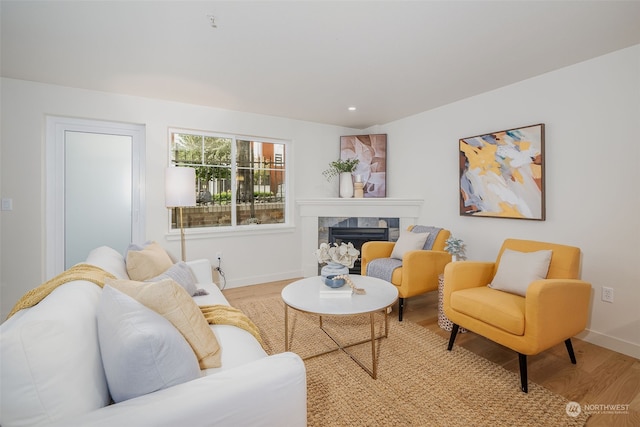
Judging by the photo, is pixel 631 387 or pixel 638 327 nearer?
pixel 631 387

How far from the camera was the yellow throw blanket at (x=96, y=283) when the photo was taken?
3.91 feet

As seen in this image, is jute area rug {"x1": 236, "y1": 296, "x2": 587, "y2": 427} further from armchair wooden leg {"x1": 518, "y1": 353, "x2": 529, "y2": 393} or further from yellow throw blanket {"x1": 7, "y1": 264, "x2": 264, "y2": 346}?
yellow throw blanket {"x1": 7, "y1": 264, "x2": 264, "y2": 346}

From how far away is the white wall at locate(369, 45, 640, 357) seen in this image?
2291 millimetres

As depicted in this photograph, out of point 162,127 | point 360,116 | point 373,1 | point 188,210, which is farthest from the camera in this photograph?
point 360,116

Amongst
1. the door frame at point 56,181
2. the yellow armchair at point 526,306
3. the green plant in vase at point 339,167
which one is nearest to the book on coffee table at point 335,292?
the yellow armchair at point 526,306

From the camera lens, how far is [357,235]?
4.36 metres

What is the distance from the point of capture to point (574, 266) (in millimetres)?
2174

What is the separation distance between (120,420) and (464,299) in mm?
2110

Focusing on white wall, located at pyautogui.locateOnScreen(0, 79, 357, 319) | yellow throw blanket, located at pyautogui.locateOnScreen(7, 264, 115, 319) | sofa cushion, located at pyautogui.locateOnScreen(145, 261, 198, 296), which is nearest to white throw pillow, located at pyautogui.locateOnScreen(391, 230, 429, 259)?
white wall, located at pyautogui.locateOnScreen(0, 79, 357, 319)

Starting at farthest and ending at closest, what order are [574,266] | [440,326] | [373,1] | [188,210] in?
[188,210] → [440,326] → [574,266] → [373,1]

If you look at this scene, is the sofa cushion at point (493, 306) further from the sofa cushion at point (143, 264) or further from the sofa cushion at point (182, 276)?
the sofa cushion at point (143, 264)

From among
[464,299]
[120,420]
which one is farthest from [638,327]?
[120,420]

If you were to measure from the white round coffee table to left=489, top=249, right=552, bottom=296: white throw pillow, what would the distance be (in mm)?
838

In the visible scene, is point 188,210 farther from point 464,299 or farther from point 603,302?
point 603,302
